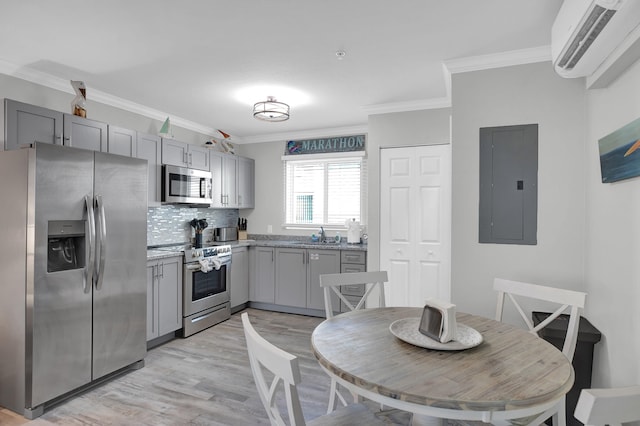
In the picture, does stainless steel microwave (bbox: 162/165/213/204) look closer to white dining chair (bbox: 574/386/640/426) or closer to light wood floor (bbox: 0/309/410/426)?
light wood floor (bbox: 0/309/410/426)

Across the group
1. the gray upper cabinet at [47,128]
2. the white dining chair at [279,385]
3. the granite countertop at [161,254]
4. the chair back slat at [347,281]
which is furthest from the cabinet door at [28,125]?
the white dining chair at [279,385]

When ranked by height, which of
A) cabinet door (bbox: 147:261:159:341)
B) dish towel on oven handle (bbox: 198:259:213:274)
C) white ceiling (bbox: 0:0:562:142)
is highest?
white ceiling (bbox: 0:0:562:142)

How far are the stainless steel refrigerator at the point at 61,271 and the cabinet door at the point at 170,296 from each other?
635 millimetres

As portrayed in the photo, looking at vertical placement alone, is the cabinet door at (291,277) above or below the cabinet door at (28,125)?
below

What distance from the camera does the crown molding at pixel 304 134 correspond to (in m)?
4.98

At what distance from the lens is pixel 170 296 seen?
3.75 m

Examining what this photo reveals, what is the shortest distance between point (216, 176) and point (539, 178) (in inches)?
147

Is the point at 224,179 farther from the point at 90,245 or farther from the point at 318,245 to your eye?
the point at 90,245

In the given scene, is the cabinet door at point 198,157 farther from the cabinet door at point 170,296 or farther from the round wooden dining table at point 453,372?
the round wooden dining table at point 453,372

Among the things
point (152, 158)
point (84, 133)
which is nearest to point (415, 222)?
point (152, 158)

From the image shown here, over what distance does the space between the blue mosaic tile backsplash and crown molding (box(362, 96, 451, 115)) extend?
2643 millimetres

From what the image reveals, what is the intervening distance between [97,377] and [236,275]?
2.18 m

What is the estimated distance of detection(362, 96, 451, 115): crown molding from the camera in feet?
12.6

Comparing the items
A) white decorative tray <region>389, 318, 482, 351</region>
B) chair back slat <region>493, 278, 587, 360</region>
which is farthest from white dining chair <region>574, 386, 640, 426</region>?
chair back slat <region>493, 278, 587, 360</region>
